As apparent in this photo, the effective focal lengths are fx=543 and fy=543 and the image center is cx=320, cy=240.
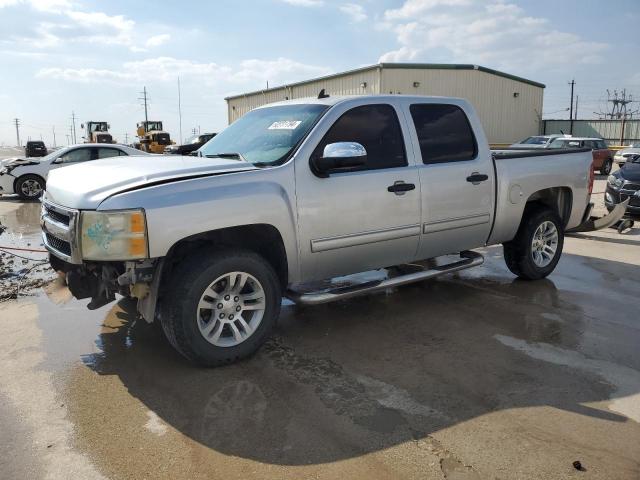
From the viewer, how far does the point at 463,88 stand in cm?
2908

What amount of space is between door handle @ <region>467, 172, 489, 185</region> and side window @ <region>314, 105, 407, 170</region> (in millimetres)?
830

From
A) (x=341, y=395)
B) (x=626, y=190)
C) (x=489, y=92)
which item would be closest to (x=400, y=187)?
(x=341, y=395)

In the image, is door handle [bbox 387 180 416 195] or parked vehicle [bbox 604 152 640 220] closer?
door handle [bbox 387 180 416 195]

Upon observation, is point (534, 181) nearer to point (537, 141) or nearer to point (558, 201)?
point (558, 201)

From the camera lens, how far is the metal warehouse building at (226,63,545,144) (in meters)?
27.1

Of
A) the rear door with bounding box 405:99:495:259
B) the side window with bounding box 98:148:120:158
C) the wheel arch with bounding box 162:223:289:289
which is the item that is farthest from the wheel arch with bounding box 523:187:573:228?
the side window with bounding box 98:148:120:158

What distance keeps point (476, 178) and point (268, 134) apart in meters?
2.08

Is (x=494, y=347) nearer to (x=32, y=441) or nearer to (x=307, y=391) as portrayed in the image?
(x=307, y=391)

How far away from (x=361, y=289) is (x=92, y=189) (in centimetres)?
217

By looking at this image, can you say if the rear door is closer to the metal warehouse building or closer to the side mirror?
the side mirror

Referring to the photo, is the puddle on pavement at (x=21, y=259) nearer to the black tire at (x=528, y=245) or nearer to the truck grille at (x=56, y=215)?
the truck grille at (x=56, y=215)

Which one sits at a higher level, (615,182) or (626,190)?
(615,182)

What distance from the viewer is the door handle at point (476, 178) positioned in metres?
5.23

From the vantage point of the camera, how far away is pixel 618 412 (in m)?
3.32
